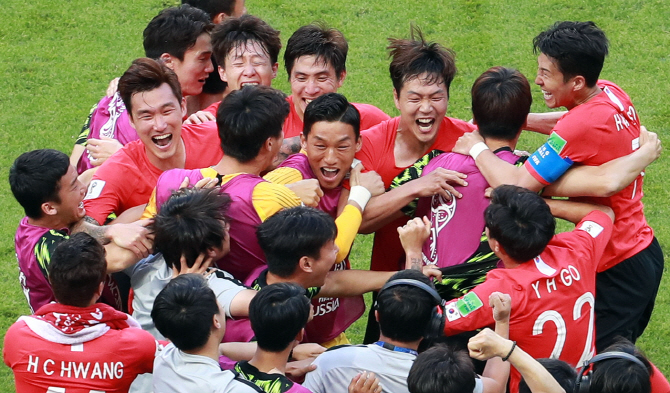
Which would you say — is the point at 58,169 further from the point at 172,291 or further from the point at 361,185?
the point at 361,185

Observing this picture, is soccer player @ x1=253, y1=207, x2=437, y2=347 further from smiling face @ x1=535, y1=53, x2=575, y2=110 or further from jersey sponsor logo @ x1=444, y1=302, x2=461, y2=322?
smiling face @ x1=535, y1=53, x2=575, y2=110

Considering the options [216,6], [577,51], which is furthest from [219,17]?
[577,51]

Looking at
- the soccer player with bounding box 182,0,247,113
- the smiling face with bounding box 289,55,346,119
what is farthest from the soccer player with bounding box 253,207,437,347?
the soccer player with bounding box 182,0,247,113

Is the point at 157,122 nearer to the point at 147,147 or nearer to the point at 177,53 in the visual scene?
the point at 147,147

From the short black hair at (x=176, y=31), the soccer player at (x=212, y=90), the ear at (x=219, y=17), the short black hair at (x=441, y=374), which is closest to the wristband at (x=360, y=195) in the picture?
the short black hair at (x=441, y=374)

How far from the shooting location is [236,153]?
4586mm

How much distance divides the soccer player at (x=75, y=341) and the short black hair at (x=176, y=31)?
101 inches

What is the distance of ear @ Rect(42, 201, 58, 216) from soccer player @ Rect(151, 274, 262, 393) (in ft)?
3.12

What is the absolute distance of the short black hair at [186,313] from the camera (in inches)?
146

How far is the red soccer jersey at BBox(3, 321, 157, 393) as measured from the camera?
152 inches

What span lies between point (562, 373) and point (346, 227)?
4.31ft

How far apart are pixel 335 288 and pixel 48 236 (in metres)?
1.39

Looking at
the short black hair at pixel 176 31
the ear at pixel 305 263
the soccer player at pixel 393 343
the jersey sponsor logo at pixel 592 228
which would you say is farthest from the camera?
the short black hair at pixel 176 31

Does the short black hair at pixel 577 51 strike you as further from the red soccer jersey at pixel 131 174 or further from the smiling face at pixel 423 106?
the red soccer jersey at pixel 131 174
